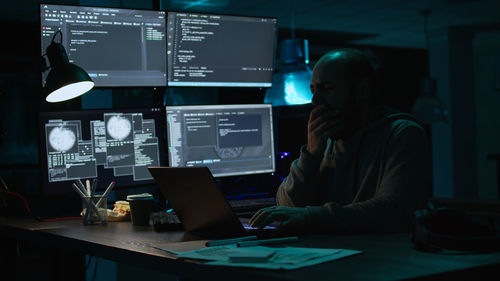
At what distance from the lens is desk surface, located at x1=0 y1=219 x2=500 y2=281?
115 cm

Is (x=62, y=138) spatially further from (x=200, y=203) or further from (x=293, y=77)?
(x=293, y=77)

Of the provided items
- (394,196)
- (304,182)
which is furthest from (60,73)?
(394,196)

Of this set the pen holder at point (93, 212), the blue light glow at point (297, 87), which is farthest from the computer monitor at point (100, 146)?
the blue light glow at point (297, 87)

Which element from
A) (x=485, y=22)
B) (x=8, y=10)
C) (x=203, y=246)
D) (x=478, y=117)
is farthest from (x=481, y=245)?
(x=478, y=117)

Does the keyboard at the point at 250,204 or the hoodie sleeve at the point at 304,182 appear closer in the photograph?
the hoodie sleeve at the point at 304,182

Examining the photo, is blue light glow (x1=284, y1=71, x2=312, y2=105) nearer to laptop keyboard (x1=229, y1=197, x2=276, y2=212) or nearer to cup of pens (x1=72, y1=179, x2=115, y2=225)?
laptop keyboard (x1=229, y1=197, x2=276, y2=212)

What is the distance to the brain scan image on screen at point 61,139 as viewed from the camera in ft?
7.77

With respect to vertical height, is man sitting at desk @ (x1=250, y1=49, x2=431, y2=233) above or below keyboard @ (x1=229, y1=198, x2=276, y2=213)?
above

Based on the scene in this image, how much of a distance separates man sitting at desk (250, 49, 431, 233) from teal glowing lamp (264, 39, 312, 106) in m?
1.22

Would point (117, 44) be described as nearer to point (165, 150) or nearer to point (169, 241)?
point (165, 150)

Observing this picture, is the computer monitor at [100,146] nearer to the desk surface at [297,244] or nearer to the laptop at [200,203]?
the desk surface at [297,244]

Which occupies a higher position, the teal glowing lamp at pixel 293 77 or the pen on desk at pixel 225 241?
the teal glowing lamp at pixel 293 77

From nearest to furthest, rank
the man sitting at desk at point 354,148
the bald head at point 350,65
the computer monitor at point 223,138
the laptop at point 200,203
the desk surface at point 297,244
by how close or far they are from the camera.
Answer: the desk surface at point 297,244, the laptop at point 200,203, the man sitting at desk at point 354,148, the bald head at point 350,65, the computer monitor at point 223,138

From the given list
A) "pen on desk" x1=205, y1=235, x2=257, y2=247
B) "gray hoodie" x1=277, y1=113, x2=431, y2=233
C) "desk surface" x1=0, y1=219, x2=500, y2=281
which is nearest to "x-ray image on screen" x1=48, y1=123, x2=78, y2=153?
"desk surface" x1=0, y1=219, x2=500, y2=281
